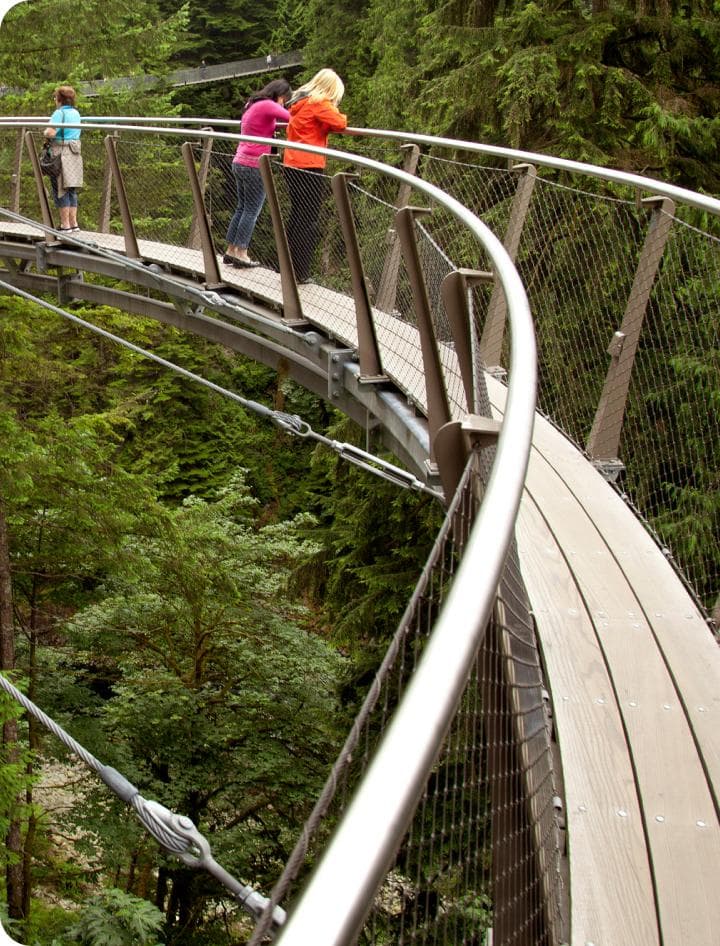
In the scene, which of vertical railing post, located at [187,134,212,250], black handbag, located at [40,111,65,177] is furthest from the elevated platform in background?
black handbag, located at [40,111,65,177]

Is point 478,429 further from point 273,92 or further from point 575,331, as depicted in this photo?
point 273,92

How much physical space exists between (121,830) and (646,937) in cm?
934

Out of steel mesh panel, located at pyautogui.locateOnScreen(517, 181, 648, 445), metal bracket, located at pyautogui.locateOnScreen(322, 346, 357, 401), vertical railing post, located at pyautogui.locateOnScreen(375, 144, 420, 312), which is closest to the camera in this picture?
steel mesh panel, located at pyautogui.locateOnScreen(517, 181, 648, 445)

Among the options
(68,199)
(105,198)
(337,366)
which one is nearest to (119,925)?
(337,366)

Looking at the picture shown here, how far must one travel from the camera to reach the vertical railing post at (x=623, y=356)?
12.6 ft

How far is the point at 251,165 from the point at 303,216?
978 millimetres

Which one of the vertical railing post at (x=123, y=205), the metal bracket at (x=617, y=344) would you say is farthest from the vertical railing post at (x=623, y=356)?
the vertical railing post at (x=123, y=205)

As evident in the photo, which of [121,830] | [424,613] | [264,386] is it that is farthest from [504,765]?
[264,386]

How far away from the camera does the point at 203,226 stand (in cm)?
715

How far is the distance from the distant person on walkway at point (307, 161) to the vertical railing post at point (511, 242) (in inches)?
43.2

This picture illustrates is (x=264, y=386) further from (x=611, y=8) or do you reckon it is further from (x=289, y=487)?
(x=611, y=8)

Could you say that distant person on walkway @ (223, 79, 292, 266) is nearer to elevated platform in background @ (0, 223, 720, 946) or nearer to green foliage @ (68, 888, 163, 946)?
elevated platform in background @ (0, 223, 720, 946)

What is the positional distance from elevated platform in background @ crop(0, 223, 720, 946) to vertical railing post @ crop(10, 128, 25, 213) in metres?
8.78

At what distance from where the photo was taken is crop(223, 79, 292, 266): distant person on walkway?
679cm
